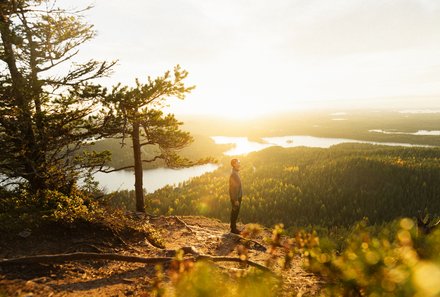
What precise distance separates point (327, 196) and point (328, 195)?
0.28m

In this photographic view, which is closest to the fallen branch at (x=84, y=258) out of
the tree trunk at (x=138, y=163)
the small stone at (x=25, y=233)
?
the small stone at (x=25, y=233)

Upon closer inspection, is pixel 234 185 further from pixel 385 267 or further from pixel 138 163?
pixel 385 267

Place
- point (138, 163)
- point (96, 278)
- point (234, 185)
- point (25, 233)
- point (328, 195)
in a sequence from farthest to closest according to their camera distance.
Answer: point (328, 195) → point (138, 163) → point (234, 185) → point (25, 233) → point (96, 278)

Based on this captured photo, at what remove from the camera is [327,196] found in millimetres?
34750

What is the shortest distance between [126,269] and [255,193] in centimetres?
3140

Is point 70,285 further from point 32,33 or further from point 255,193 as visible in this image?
point 255,193

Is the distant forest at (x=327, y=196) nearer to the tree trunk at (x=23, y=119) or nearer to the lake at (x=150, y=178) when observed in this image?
the lake at (x=150, y=178)

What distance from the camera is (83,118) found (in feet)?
37.9

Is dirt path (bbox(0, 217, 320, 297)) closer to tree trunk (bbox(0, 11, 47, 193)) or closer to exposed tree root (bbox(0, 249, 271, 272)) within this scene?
exposed tree root (bbox(0, 249, 271, 272))

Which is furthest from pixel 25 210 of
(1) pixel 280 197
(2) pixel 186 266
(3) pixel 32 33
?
(1) pixel 280 197

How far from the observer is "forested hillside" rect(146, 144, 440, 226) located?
30.2 metres

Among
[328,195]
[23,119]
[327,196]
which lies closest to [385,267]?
[23,119]

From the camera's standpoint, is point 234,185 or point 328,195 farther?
point 328,195

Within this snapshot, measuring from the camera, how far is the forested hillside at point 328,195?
98.9ft
